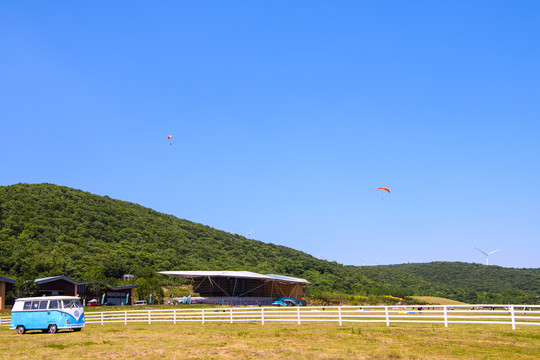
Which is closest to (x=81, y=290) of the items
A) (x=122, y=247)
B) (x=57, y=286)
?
(x=57, y=286)

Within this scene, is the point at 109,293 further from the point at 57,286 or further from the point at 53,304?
the point at 53,304

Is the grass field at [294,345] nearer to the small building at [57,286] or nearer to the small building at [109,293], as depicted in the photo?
the small building at [57,286]

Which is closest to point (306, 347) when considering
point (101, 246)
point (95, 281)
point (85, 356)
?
point (85, 356)

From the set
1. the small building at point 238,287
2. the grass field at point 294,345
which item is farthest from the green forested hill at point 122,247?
the grass field at point 294,345

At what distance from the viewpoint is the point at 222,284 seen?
269ft

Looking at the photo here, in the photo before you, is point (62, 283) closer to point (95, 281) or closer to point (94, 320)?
point (95, 281)

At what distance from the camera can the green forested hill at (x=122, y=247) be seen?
86.8 meters

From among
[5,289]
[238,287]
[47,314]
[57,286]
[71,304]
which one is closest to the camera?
[47,314]

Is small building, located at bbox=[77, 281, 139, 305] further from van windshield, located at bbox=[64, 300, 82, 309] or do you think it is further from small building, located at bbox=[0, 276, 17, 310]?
van windshield, located at bbox=[64, 300, 82, 309]

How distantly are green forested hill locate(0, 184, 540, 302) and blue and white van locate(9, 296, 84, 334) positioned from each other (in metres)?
31.2

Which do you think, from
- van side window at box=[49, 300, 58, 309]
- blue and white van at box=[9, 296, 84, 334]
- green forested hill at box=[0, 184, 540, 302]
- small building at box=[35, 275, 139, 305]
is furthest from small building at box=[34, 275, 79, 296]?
van side window at box=[49, 300, 58, 309]

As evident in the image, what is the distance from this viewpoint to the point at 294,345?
20.5 metres

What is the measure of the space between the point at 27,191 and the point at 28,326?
103 meters

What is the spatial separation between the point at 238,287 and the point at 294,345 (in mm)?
66017
